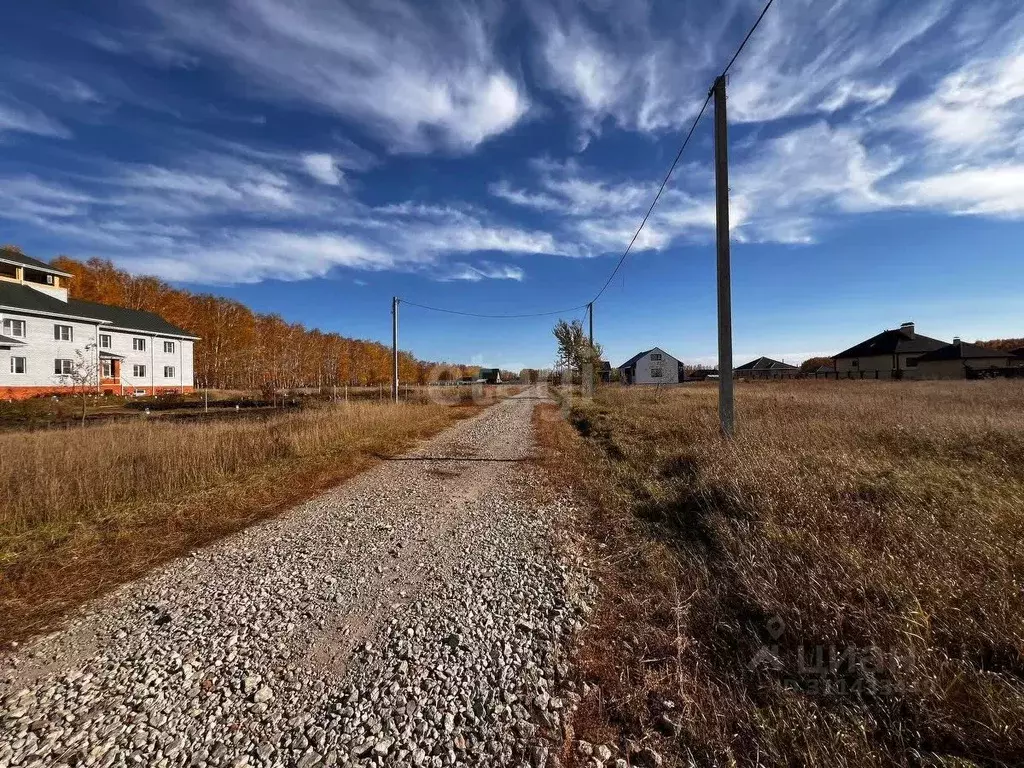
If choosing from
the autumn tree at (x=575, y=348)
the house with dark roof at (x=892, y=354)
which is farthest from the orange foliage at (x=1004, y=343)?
the autumn tree at (x=575, y=348)

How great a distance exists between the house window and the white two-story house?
0.13ft

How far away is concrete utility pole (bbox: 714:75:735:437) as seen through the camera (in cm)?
700

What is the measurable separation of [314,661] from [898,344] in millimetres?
58526

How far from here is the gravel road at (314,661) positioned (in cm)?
183

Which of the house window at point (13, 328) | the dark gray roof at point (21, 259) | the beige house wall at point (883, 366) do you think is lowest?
the beige house wall at point (883, 366)

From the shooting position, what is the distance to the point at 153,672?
7.53ft

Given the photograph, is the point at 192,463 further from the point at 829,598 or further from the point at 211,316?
the point at 211,316

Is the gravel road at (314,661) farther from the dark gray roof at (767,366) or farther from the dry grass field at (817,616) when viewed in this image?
the dark gray roof at (767,366)

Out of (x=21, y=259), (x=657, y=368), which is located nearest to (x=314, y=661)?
(x=21, y=259)

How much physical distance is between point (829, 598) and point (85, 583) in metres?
5.60

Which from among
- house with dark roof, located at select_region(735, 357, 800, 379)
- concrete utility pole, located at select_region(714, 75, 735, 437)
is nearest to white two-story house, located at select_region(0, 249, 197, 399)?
concrete utility pole, located at select_region(714, 75, 735, 437)

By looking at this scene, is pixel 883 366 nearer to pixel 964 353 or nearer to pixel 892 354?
pixel 892 354

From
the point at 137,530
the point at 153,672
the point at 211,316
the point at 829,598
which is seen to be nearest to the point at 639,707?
the point at 829,598

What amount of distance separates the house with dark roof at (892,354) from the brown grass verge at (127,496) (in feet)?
172
